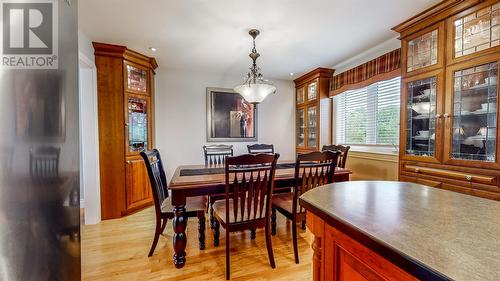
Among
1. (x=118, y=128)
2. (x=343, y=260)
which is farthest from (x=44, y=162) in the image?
(x=118, y=128)

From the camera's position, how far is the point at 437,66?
6.46 ft

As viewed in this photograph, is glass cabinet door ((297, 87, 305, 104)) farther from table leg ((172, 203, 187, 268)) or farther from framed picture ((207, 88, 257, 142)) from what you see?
table leg ((172, 203, 187, 268))

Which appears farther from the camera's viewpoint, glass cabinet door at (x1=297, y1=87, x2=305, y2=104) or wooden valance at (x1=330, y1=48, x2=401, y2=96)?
glass cabinet door at (x1=297, y1=87, x2=305, y2=104)

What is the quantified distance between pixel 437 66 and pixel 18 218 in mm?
2855

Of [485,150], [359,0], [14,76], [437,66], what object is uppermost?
[359,0]

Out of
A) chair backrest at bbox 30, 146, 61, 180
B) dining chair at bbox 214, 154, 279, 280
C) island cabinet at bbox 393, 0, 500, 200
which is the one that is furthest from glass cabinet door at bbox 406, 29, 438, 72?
chair backrest at bbox 30, 146, 61, 180

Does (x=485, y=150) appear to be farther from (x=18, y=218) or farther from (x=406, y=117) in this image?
(x=18, y=218)

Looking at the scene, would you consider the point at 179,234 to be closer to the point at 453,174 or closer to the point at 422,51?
the point at 453,174

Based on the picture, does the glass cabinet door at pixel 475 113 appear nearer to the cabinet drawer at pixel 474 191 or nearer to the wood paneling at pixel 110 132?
the cabinet drawer at pixel 474 191

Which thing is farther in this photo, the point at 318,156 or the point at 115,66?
the point at 115,66

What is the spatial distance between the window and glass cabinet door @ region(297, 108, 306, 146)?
650mm

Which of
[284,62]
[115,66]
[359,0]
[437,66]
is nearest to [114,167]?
[115,66]

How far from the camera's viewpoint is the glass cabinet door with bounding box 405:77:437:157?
2053 millimetres

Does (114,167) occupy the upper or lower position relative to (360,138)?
lower
